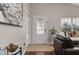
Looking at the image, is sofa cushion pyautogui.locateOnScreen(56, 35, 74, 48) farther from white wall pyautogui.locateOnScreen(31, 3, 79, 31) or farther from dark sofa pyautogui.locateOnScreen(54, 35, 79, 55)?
white wall pyautogui.locateOnScreen(31, 3, 79, 31)

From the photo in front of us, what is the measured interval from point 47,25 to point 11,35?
0.49m

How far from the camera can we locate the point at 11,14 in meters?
1.75

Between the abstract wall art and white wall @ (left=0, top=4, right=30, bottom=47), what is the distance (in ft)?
0.18

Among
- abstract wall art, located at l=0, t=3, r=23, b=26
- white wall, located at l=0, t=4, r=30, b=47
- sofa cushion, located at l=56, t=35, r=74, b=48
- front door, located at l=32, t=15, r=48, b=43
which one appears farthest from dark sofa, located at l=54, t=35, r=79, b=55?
abstract wall art, located at l=0, t=3, r=23, b=26

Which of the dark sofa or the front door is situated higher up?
the front door

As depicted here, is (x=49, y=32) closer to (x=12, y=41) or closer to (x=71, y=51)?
(x=71, y=51)

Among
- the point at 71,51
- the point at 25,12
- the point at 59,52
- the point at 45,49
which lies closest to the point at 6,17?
the point at 25,12

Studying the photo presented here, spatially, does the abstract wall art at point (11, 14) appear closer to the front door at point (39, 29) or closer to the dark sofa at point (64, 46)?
the front door at point (39, 29)

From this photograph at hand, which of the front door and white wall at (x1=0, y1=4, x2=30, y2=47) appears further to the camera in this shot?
the front door

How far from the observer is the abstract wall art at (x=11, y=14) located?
63.2 inches

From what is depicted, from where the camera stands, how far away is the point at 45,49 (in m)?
1.81

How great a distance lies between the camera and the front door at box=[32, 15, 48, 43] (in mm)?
1800

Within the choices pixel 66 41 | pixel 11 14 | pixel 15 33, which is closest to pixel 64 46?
pixel 66 41

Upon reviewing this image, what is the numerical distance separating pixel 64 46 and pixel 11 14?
2.73 feet
